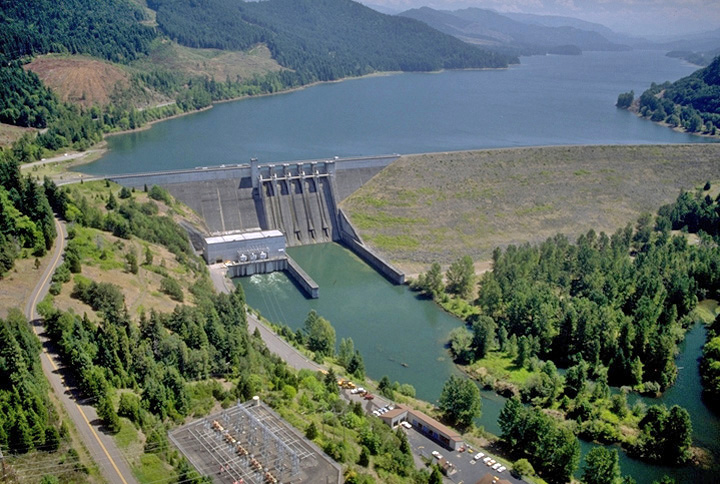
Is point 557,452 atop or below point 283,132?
below

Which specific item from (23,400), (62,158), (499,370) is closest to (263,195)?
(499,370)

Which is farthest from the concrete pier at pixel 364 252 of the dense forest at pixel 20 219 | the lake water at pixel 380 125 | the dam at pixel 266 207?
the dense forest at pixel 20 219

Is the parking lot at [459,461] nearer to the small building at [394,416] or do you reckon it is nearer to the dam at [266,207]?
the small building at [394,416]

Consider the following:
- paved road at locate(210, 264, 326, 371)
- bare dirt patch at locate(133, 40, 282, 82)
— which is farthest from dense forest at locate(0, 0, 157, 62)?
paved road at locate(210, 264, 326, 371)

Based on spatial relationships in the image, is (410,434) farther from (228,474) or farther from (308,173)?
(308,173)

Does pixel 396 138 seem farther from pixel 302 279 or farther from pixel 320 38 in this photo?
pixel 320 38

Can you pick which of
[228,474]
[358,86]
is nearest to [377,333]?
[228,474]
